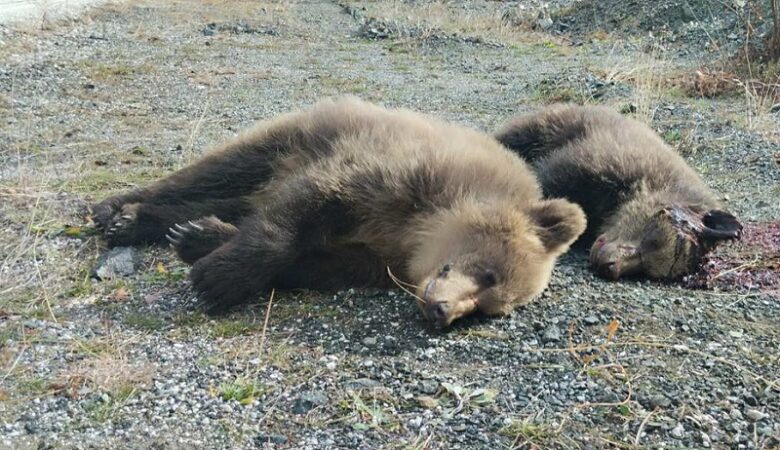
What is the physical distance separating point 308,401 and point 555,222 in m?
2.00

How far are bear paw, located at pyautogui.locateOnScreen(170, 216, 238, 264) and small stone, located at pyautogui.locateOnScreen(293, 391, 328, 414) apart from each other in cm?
172

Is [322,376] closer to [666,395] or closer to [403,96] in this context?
[666,395]

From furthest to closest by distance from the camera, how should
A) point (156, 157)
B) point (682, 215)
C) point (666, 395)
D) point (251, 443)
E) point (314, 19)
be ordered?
point (314, 19) < point (156, 157) < point (682, 215) < point (666, 395) < point (251, 443)

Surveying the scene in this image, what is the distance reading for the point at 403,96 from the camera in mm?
11516

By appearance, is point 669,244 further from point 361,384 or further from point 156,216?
point 156,216

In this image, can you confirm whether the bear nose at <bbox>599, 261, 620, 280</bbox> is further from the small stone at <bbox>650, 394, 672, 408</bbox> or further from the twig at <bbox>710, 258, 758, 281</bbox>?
the small stone at <bbox>650, 394, 672, 408</bbox>

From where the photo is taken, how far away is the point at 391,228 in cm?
500

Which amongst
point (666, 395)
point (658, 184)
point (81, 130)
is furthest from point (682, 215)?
point (81, 130)

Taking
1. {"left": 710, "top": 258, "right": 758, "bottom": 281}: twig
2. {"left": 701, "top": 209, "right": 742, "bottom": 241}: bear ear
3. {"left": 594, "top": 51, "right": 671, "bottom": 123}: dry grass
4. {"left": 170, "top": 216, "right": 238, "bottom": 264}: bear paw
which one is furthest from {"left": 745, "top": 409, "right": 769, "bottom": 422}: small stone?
{"left": 594, "top": 51, "right": 671, "bottom": 123}: dry grass

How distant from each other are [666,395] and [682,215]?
2.48 m

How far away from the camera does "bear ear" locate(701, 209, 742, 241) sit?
5738 mm

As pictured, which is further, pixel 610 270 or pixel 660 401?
pixel 610 270

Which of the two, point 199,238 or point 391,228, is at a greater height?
point 391,228

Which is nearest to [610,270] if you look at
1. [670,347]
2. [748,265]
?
[748,265]
